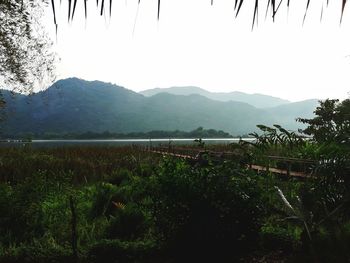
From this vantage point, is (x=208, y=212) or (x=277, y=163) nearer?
Result: (x=208, y=212)

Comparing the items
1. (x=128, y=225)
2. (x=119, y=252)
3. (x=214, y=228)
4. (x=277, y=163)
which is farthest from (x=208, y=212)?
(x=277, y=163)

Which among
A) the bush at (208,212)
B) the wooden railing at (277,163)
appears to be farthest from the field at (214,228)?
the wooden railing at (277,163)

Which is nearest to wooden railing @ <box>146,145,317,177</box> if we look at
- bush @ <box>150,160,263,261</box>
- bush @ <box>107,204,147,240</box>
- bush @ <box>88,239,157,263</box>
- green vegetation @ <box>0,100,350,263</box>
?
green vegetation @ <box>0,100,350,263</box>

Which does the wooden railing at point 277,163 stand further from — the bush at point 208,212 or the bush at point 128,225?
the bush at point 128,225

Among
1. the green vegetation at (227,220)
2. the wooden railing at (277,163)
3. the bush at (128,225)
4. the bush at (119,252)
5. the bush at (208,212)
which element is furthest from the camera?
the bush at (128,225)

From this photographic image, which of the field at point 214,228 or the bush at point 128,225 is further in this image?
the bush at point 128,225

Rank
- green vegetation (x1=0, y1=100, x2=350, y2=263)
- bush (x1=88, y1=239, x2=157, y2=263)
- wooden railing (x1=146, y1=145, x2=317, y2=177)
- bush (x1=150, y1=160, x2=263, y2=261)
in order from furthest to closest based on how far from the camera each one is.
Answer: wooden railing (x1=146, y1=145, x2=317, y2=177)
bush (x1=88, y1=239, x2=157, y2=263)
bush (x1=150, y1=160, x2=263, y2=261)
green vegetation (x1=0, y1=100, x2=350, y2=263)

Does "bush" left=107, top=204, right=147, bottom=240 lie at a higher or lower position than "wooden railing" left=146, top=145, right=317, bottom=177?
lower

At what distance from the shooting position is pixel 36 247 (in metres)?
5.04

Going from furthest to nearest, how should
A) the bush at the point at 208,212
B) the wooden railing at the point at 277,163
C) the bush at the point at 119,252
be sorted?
the wooden railing at the point at 277,163 → the bush at the point at 119,252 → the bush at the point at 208,212

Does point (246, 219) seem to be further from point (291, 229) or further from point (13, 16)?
point (13, 16)

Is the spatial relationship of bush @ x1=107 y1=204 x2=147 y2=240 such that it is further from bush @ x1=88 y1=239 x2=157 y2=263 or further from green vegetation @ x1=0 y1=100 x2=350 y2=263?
bush @ x1=88 y1=239 x2=157 y2=263

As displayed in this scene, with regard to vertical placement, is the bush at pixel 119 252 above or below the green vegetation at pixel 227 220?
below

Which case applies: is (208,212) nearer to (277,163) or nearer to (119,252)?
(119,252)
